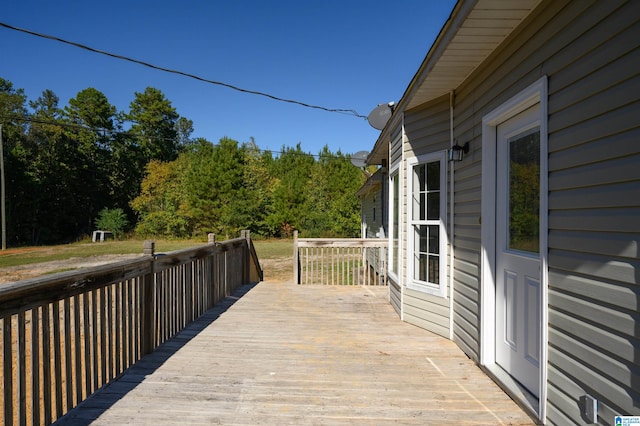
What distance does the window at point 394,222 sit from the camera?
17.9ft

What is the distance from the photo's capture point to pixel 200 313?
512 cm

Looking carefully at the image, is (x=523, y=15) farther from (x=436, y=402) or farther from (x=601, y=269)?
(x=436, y=402)

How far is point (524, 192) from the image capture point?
2.85m

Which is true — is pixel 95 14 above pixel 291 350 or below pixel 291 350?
above

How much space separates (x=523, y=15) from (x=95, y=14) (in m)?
11.3

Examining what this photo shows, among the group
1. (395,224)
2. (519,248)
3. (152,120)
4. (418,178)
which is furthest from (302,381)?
(152,120)

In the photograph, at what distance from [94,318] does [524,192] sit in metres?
3.19

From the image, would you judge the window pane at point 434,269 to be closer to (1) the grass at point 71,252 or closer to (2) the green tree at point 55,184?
(1) the grass at point 71,252

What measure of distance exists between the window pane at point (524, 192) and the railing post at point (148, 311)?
123 inches

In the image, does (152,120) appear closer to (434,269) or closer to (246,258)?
(246,258)

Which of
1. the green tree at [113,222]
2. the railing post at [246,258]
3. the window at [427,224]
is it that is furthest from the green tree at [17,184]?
the window at [427,224]

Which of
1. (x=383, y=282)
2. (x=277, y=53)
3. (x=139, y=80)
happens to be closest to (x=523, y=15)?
(x=383, y=282)

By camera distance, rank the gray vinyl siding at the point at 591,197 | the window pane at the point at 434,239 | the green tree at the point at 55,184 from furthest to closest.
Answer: the green tree at the point at 55,184
the window pane at the point at 434,239
the gray vinyl siding at the point at 591,197

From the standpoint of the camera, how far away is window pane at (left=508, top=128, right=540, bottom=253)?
2.67 m
